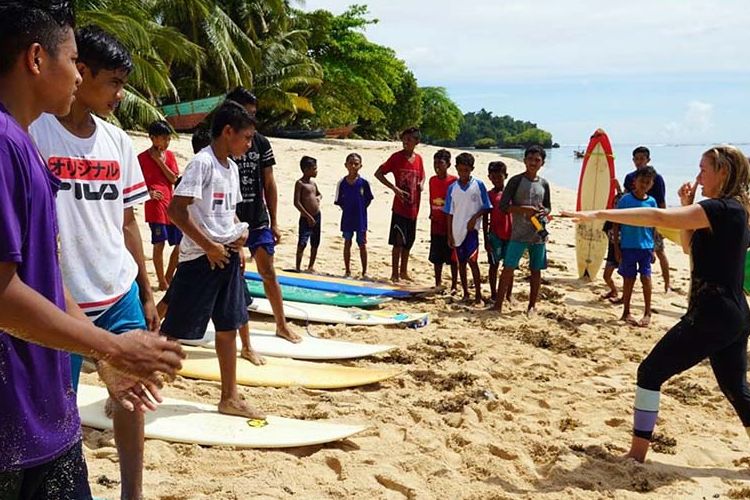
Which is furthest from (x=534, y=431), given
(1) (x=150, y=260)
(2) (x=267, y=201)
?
(1) (x=150, y=260)

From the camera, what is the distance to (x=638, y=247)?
6.72m

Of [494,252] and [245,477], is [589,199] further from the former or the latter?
[245,477]

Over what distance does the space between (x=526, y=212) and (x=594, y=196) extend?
300cm

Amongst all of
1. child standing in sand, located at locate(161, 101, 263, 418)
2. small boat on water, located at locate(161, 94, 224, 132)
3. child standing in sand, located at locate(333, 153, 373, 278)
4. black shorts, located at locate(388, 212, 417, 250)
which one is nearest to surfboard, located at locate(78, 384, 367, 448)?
child standing in sand, located at locate(161, 101, 263, 418)

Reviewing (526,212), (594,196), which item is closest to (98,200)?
(526,212)

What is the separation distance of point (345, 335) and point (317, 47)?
104ft

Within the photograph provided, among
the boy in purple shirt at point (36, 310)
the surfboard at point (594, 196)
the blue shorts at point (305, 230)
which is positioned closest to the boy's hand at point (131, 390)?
the boy in purple shirt at point (36, 310)

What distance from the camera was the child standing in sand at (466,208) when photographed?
23.6 ft

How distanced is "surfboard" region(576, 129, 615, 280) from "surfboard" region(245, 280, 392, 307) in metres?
3.07

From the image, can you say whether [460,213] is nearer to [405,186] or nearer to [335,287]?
[405,186]

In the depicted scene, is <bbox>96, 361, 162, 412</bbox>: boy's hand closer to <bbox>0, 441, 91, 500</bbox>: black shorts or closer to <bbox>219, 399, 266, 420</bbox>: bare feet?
<bbox>0, 441, 91, 500</bbox>: black shorts

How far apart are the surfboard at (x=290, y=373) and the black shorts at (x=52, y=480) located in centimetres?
290

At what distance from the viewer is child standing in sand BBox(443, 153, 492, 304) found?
720cm

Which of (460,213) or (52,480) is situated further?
(460,213)
